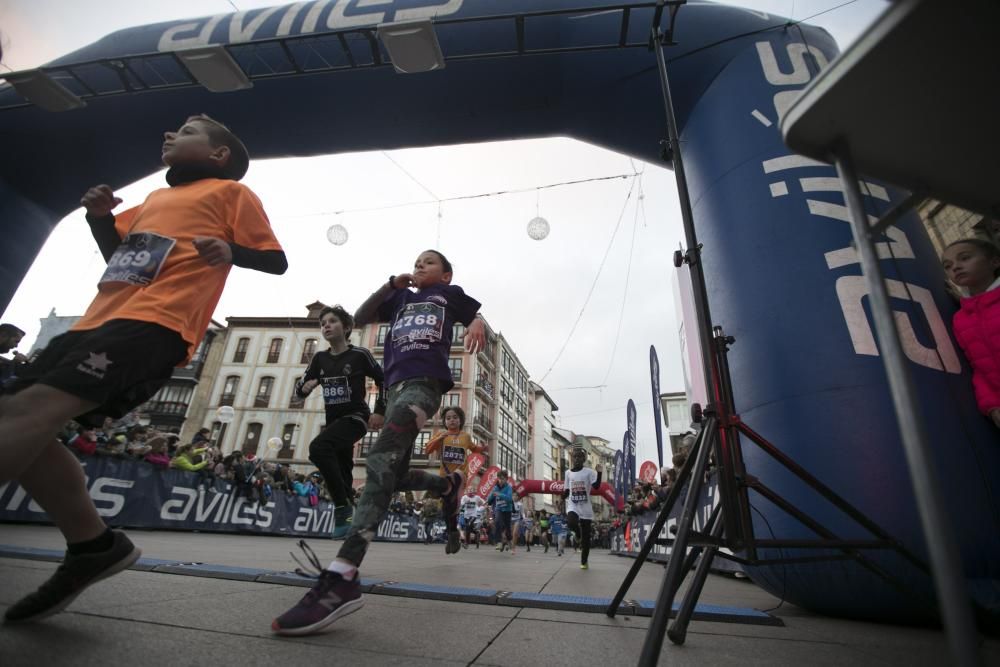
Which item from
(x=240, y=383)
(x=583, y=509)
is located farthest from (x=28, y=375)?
(x=240, y=383)

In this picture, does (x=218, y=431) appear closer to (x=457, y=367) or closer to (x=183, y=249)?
(x=457, y=367)

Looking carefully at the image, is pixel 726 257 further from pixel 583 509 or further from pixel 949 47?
pixel 583 509

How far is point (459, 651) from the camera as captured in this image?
4.33ft

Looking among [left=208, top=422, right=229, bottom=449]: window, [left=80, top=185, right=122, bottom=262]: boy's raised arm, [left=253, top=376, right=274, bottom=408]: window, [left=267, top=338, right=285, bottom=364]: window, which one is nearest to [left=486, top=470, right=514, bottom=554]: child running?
[left=80, top=185, right=122, bottom=262]: boy's raised arm

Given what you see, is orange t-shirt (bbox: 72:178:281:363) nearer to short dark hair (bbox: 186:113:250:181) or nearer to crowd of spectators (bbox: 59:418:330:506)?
short dark hair (bbox: 186:113:250:181)

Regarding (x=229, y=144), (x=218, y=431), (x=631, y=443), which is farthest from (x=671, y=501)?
(x=218, y=431)

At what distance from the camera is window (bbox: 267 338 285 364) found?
34.4 metres

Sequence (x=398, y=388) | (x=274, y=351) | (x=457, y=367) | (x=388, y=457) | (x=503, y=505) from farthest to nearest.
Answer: (x=457, y=367)
(x=274, y=351)
(x=503, y=505)
(x=398, y=388)
(x=388, y=457)

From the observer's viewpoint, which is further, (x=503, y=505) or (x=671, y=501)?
(x=503, y=505)

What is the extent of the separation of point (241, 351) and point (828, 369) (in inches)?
1516

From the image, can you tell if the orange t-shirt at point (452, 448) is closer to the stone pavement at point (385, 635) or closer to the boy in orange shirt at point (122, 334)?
the stone pavement at point (385, 635)

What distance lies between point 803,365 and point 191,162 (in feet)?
10.4

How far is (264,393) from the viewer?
109 feet

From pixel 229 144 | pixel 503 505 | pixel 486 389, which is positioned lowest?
pixel 503 505
